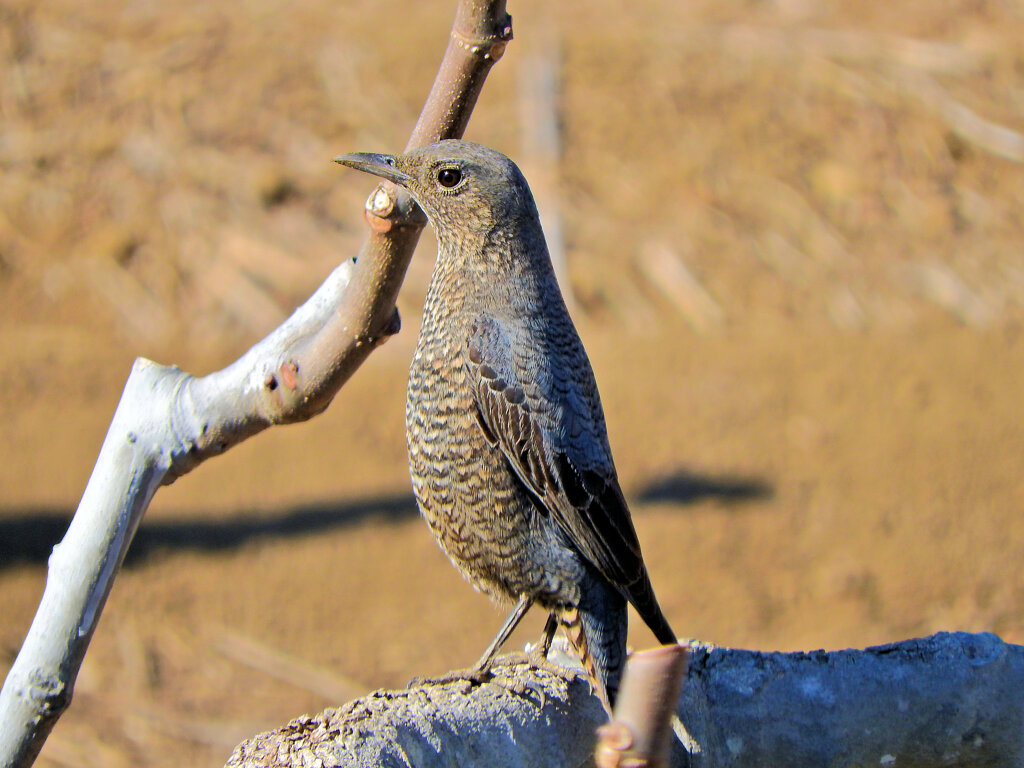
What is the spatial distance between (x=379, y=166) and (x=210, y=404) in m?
0.91

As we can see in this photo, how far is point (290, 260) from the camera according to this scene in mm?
8742

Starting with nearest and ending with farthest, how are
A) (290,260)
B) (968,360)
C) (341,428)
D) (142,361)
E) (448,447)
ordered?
(142,361) → (448,447) → (341,428) → (968,360) → (290,260)

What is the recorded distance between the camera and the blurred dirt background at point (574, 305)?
6355 millimetres

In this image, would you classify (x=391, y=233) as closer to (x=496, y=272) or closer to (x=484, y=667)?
(x=496, y=272)

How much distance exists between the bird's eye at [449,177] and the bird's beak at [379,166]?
83mm

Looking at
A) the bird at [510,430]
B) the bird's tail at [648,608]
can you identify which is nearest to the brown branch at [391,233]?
the bird at [510,430]

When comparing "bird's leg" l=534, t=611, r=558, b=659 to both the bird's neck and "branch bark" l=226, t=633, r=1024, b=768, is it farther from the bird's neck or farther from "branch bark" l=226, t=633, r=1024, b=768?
the bird's neck

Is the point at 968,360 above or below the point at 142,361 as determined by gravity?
above

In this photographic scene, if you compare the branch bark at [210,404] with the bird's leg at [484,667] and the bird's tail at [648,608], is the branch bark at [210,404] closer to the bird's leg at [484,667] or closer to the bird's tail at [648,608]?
the bird's leg at [484,667]

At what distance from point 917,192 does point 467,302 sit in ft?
23.1

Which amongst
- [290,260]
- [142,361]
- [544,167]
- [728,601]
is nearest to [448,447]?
[142,361]

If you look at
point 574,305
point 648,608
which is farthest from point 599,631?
point 574,305

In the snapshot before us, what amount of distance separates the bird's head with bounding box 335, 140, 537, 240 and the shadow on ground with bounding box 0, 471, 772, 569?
3.83 meters

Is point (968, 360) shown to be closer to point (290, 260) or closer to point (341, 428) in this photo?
point (341, 428)
